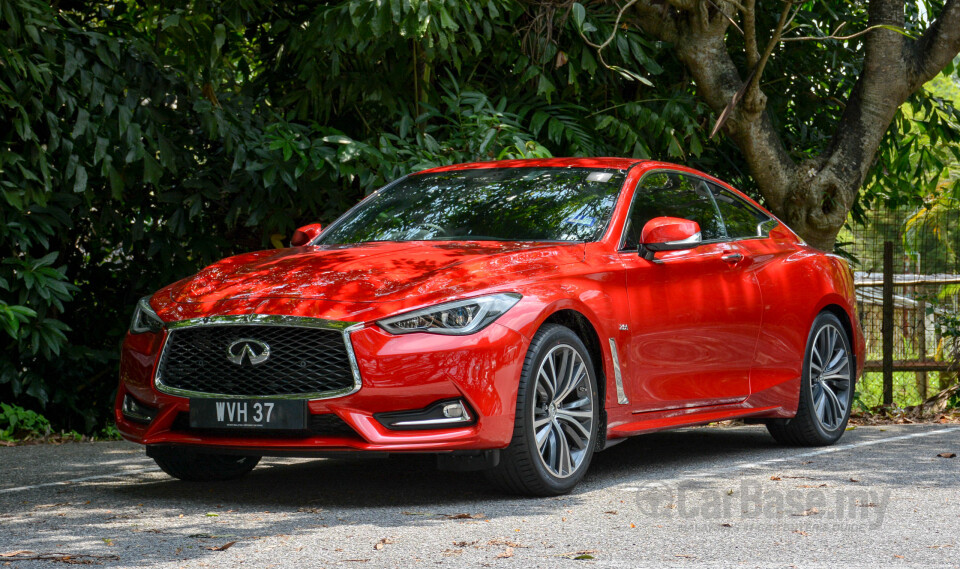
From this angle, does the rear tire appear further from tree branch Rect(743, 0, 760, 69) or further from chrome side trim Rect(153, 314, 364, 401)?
tree branch Rect(743, 0, 760, 69)

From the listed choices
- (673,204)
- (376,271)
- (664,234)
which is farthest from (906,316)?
(376,271)

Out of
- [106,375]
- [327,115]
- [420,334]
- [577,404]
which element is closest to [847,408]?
[577,404]

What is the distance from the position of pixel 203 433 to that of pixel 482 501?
1.25 m

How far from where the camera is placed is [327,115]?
32.7 feet

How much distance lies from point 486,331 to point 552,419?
0.65m

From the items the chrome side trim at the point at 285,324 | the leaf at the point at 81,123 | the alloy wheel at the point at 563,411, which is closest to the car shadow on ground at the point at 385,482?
the alloy wheel at the point at 563,411

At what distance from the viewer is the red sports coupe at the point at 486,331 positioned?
16.8ft

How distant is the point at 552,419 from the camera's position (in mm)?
5559

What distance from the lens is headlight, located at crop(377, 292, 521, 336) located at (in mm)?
5105

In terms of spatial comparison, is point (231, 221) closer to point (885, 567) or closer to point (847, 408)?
point (847, 408)

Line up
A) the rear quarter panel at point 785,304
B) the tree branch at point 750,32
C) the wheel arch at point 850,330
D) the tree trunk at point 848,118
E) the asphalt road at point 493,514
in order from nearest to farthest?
1. the asphalt road at point 493,514
2. the rear quarter panel at point 785,304
3. the wheel arch at point 850,330
4. the tree branch at point 750,32
5. the tree trunk at point 848,118

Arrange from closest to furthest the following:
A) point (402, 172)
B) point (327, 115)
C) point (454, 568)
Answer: point (454, 568), point (402, 172), point (327, 115)

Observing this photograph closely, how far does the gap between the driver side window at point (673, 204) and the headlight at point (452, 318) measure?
51.3 inches

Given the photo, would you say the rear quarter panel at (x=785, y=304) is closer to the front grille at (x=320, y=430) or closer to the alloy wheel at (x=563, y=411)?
the alloy wheel at (x=563, y=411)
